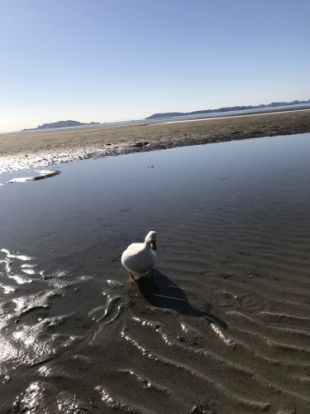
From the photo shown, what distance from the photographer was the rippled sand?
4.81 m

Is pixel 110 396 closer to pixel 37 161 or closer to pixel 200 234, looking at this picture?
pixel 200 234

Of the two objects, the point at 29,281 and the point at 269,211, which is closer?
the point at 29,281

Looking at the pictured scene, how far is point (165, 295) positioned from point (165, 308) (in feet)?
1.47

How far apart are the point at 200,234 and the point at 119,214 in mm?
3483

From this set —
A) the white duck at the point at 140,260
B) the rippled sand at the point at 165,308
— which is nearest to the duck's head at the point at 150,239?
the white duck at the point at 140,260

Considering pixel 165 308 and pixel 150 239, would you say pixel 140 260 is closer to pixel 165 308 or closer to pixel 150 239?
pixel 150 239

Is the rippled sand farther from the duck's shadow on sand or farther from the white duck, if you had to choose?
the white duck

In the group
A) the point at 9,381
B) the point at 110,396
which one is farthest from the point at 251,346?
the point at 9,381

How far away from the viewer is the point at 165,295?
283 inches

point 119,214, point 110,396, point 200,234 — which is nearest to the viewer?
point 110,396

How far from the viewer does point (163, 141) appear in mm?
33688

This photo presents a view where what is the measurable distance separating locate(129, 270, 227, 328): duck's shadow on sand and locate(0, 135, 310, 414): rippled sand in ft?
0.10

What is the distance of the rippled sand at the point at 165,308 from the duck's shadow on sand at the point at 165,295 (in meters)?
0.03

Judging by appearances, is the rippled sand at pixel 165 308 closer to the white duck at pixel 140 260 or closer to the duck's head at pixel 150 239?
the white duck at pixel 140 260
